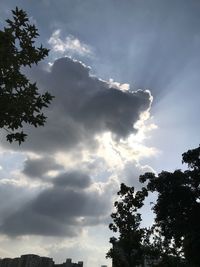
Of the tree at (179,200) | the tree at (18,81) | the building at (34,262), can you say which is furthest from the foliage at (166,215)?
the building at (34,262)

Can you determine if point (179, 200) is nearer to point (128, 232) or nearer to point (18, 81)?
point (128, 232)

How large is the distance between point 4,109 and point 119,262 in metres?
27.1

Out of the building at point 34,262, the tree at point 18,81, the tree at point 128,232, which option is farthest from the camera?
the building at point 34,262

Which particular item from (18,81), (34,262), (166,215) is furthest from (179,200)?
(34,262)

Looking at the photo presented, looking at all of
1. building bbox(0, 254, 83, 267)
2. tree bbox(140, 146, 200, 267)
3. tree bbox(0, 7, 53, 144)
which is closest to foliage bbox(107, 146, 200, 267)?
tree bbox(140, 146, 200, 267)

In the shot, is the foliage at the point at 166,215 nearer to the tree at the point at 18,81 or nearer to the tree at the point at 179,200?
the tree at the point at 179,200

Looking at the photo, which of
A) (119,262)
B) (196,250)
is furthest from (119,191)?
(196,250)

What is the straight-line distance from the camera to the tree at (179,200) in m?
42.2

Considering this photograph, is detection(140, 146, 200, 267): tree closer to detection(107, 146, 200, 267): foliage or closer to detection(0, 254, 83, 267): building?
detection(107, 146, 200, 267): foliage

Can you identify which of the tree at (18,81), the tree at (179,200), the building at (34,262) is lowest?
the tree at (18,81)

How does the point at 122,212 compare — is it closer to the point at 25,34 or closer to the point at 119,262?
the point at 119,262

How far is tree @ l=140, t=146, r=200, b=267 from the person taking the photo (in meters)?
42.2

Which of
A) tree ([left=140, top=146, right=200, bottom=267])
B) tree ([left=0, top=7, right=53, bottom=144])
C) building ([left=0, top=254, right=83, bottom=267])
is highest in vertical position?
building ([left=0, top=254, right=83, bottom=267])

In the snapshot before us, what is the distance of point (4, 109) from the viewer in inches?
420
